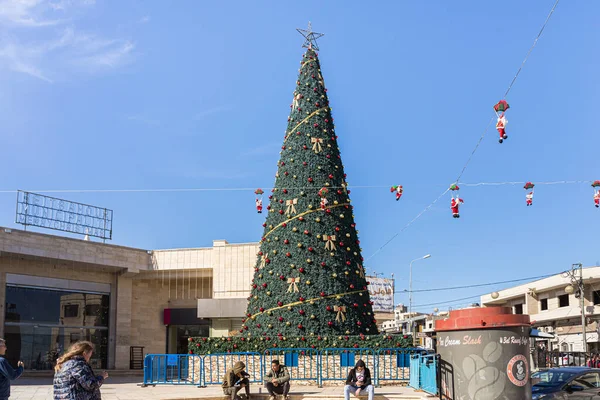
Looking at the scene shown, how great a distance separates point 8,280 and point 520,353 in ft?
82.5

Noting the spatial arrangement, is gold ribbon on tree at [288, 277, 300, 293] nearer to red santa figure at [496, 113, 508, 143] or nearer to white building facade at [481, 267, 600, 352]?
red santa figure at [496, 113, 508, 143]

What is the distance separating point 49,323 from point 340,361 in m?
18.2

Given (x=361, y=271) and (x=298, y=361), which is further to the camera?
(x=361, y=271)

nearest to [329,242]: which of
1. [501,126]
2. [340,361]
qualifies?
[340,361]

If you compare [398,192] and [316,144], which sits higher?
[316,144]

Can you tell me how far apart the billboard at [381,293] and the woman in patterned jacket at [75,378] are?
51.0 m

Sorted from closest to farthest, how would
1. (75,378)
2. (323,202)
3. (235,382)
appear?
(75,378) → (235,382) → (323,202)

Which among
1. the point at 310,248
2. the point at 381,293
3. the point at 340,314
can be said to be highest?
the point at 310,248

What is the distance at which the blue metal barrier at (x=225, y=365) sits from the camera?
17672mm

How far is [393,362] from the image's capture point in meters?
17.3

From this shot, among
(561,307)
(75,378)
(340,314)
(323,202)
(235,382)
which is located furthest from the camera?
(561,307)

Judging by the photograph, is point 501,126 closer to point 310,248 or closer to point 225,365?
point 310,248

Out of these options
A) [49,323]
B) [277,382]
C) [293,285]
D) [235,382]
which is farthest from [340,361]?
[49,323]

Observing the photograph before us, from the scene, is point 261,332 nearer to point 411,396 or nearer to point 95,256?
point 411,396
